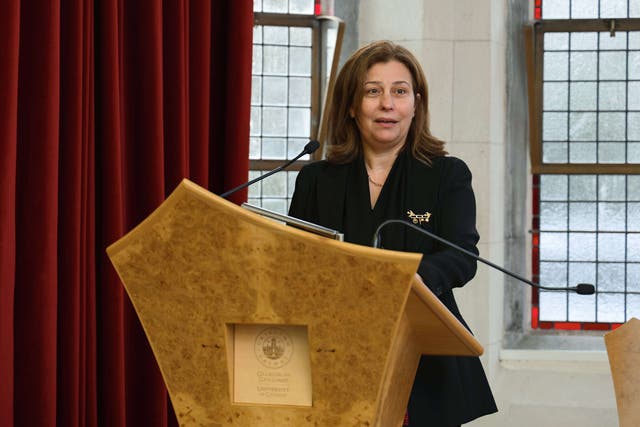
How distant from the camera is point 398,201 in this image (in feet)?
7.77

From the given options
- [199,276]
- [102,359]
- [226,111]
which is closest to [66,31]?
[226,111]

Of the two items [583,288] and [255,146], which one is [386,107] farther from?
[255,146]

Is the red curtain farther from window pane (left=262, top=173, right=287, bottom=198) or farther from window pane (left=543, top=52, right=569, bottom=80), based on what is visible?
window pane (left=543, top=52, right=569, bottom=80)

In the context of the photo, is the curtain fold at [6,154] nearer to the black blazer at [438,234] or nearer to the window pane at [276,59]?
the black blazer at [438,234]

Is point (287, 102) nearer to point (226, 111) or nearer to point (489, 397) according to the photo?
point (226, 111)

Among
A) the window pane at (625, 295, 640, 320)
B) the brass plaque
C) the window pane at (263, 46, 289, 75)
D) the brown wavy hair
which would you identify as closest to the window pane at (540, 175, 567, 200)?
the window pane at (625, 295, 640, 320)

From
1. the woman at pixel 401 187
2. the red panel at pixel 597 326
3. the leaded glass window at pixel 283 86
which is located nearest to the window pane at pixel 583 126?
the red panel at pixel 597 326

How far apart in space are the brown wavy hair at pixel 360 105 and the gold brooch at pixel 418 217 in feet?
0.52

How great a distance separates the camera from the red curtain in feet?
8.59

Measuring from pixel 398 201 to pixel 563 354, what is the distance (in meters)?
2.66

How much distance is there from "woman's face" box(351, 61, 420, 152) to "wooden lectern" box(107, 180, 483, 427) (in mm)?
854

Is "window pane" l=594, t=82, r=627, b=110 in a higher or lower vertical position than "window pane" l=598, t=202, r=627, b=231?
higher

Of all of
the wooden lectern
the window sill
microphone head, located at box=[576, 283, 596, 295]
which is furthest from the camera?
the window sill

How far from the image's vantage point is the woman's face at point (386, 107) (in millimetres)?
2418
